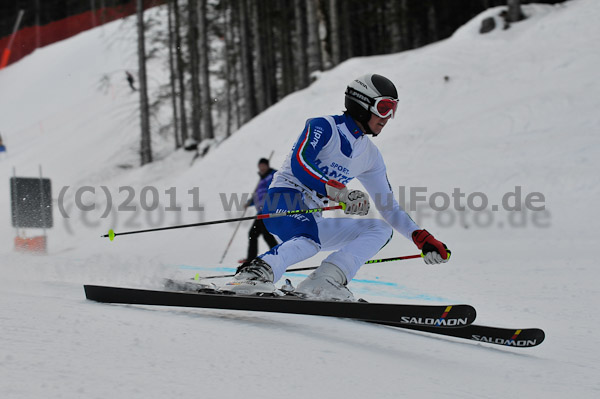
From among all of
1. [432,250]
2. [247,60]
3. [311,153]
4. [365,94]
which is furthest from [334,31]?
[432,250]

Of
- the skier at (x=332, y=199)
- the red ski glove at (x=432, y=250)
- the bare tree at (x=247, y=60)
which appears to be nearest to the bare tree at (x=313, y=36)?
the bare tree at (x=247, y=60)

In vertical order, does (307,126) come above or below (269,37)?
below

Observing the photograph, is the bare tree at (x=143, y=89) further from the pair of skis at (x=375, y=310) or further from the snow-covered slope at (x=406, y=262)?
the pair of skis at (x=375, y=310)

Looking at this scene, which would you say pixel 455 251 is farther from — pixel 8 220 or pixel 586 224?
pixel 8 220

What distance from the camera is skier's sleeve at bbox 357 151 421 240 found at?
3.98m

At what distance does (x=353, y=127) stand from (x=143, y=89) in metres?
21.0

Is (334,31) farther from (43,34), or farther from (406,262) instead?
(43,34)

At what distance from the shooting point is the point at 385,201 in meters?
4.01

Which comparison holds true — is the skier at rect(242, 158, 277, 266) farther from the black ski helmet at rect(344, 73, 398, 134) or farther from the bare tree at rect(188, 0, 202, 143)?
the bare tree at rect(188, 0, 202, 143)

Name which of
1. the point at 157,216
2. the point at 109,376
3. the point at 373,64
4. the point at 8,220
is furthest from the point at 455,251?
the point at 8,220

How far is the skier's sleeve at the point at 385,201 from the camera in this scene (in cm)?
A: 398

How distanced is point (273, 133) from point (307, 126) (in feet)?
37.2

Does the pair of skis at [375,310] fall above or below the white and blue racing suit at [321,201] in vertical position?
below

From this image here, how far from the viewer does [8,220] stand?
1769 cm
